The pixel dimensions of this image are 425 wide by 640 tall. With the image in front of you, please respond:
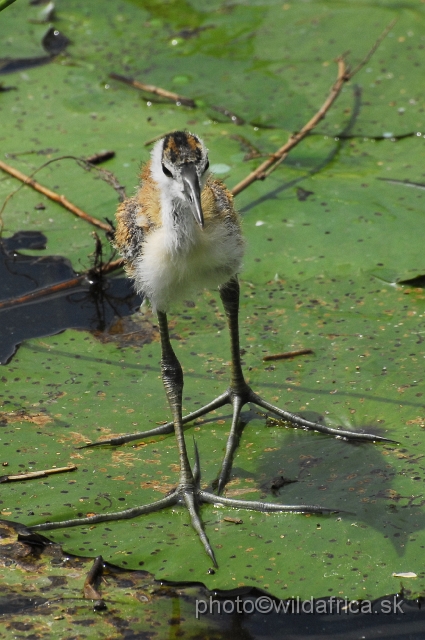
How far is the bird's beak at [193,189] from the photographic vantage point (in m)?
2.85

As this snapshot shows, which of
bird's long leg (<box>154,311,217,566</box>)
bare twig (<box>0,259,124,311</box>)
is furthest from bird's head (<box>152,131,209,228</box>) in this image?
bare twig (<box>0,259,124,311</box>)

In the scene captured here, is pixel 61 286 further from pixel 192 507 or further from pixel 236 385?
pixel 192 507

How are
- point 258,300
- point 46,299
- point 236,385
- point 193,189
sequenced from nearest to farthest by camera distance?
point 193,189 < point 236,385 < point 258,300 < point 46,299

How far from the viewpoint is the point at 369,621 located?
9.04 ft

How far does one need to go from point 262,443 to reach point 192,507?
467 mm

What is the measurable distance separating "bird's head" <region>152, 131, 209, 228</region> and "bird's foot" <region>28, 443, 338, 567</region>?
0.97 m

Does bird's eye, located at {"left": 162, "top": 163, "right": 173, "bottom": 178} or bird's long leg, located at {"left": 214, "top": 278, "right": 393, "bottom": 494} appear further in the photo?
bird's long leg, located at {"left": 214, "top": 278, "right": 393, "bottom": 494}

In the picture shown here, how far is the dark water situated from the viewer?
427 cm

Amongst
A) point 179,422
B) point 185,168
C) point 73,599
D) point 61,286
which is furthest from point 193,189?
point 61,286

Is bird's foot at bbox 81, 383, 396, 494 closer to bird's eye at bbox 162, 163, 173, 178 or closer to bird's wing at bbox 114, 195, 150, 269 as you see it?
bird's wing at bbox 114, 195, 150, 269

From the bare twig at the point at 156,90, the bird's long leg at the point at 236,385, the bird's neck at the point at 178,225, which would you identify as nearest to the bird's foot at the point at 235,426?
the bird's long leg at the point at 236,385

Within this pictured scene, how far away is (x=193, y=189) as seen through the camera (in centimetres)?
287

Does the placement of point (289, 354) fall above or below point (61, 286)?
below

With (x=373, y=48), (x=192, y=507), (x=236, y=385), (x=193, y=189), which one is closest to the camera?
(x=193, y=189)
